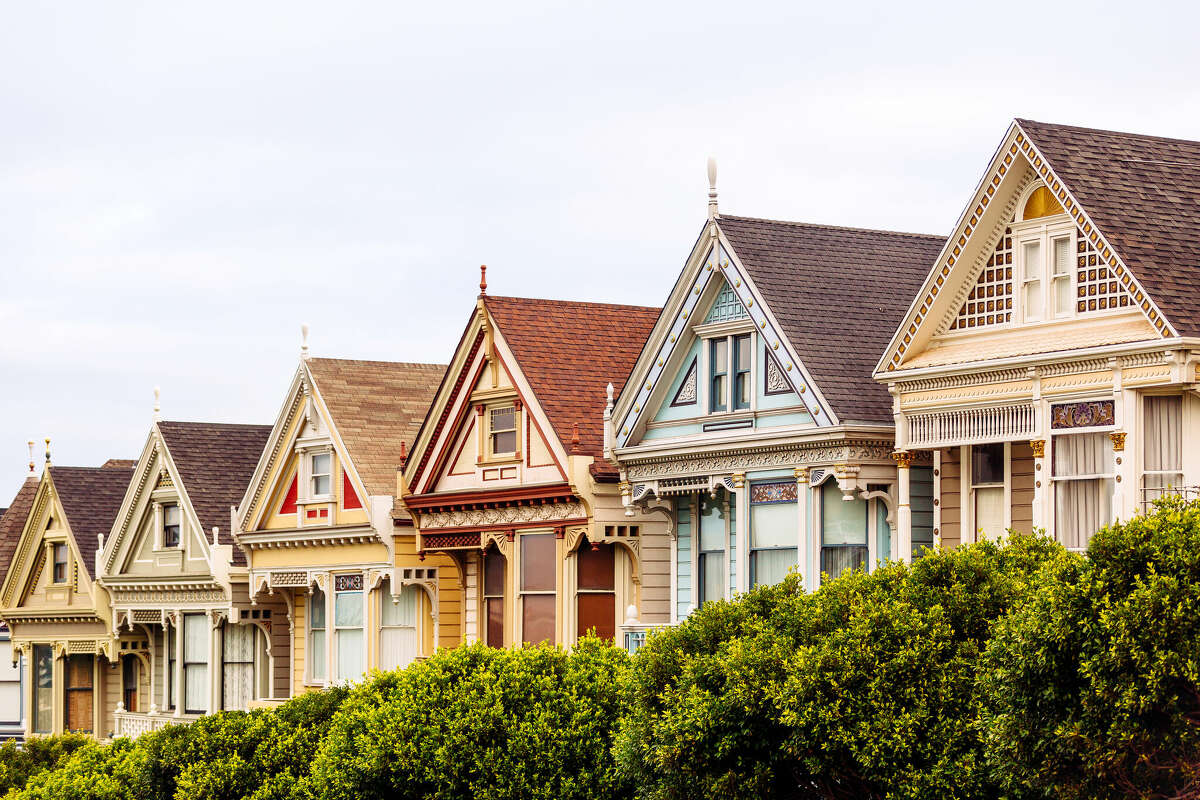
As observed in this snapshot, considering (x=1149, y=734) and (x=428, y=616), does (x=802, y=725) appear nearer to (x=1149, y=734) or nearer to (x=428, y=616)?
(x=1149, y=734)

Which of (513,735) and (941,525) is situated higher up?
(941,525)

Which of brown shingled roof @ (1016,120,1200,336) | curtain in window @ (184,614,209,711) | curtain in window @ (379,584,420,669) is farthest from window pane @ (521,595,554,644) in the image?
brown shingled roof @ (1016,120,1200,336)

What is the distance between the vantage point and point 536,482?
124 ft

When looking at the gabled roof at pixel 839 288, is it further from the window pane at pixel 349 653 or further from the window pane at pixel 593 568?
the window pane at pixel 349 653

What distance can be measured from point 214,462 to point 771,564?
72.7 feet

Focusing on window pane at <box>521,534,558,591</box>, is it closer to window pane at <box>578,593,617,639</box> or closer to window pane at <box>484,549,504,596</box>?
window pane at <box>578,593,617,639</box>

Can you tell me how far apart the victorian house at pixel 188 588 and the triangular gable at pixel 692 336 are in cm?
1617

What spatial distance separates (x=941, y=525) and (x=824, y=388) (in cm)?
288

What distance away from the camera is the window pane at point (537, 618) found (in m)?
38.1

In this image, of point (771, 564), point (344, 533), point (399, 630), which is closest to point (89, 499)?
point (344, 533)

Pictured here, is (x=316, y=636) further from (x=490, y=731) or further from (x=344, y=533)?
(x=490, y=731)

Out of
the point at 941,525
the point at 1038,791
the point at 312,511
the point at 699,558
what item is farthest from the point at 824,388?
the point at 312,511

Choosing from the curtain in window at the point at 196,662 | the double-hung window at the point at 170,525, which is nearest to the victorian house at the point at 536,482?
the curtain in window at the point at 196,662

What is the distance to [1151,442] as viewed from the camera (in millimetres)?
26375
